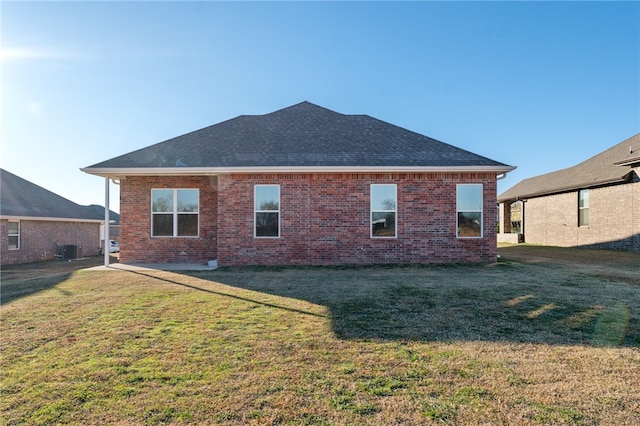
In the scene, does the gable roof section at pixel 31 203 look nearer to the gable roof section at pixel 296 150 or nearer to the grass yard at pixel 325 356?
the gable roof section at pixel 296 150

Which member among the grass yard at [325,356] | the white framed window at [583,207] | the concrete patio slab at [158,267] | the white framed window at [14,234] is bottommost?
the concrete patio slab at [158,267]

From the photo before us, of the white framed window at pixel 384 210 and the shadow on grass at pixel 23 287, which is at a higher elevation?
the white framed window at pixel 384 210

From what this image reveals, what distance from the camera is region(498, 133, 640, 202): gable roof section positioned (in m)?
15.7

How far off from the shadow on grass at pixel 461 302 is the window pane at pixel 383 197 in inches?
93.1

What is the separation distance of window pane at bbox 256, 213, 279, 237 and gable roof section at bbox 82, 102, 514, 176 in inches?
61.9

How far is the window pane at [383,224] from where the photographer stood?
11500 millimetres

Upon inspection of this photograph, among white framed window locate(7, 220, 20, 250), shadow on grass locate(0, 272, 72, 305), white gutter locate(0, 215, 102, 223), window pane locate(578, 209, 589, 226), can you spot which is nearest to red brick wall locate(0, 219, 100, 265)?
white framed window locate(7, 220, 20, 250)

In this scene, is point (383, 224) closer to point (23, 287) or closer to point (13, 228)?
point (23, 287)

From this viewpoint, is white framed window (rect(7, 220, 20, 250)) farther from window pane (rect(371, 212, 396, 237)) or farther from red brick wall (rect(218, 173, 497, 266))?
window pane (rect(371, 212, 396, 237))

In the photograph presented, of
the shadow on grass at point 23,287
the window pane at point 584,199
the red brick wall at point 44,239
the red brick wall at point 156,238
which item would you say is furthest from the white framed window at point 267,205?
the window pane at point 584,199

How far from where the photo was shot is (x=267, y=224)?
11539 millimetres

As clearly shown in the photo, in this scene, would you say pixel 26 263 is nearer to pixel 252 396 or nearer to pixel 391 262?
pixel 391 262

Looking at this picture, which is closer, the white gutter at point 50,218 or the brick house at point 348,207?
the brick house at point 348,207

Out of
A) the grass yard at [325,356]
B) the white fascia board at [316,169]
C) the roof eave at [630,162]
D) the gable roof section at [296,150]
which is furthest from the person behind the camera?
the roof eave at [630,162]
